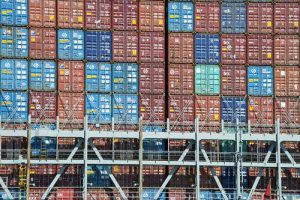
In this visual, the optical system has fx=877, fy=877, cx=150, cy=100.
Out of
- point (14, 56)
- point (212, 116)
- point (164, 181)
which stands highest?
point (14, 56)

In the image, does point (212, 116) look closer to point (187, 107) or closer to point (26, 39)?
point (187, 107)

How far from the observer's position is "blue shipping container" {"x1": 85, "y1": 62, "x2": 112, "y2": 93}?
64.2 m

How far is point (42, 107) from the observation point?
208 ft

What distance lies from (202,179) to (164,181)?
9.95 feet

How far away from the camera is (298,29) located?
66500 mm

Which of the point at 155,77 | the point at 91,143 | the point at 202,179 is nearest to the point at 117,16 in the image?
the point at 155,77

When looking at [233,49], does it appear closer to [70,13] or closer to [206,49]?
[206,49]

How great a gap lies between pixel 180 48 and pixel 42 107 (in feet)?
36.6

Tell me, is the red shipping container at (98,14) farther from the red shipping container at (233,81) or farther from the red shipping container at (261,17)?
the red shipping container at (261,17)

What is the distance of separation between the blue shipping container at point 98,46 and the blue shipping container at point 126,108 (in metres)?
Answer: 3.07

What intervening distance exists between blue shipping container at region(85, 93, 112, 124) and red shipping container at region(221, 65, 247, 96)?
8.74 metres

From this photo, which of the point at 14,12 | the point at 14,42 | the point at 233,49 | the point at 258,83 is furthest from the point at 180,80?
the point at 14,12

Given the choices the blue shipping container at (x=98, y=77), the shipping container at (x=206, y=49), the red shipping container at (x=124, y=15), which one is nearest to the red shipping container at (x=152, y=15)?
the red shipping container at (x=124, y=15)

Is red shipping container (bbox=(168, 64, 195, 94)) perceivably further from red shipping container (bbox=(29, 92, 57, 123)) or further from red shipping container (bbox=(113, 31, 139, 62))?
red shipping container (bbox=(29, 92, 57, 123))
